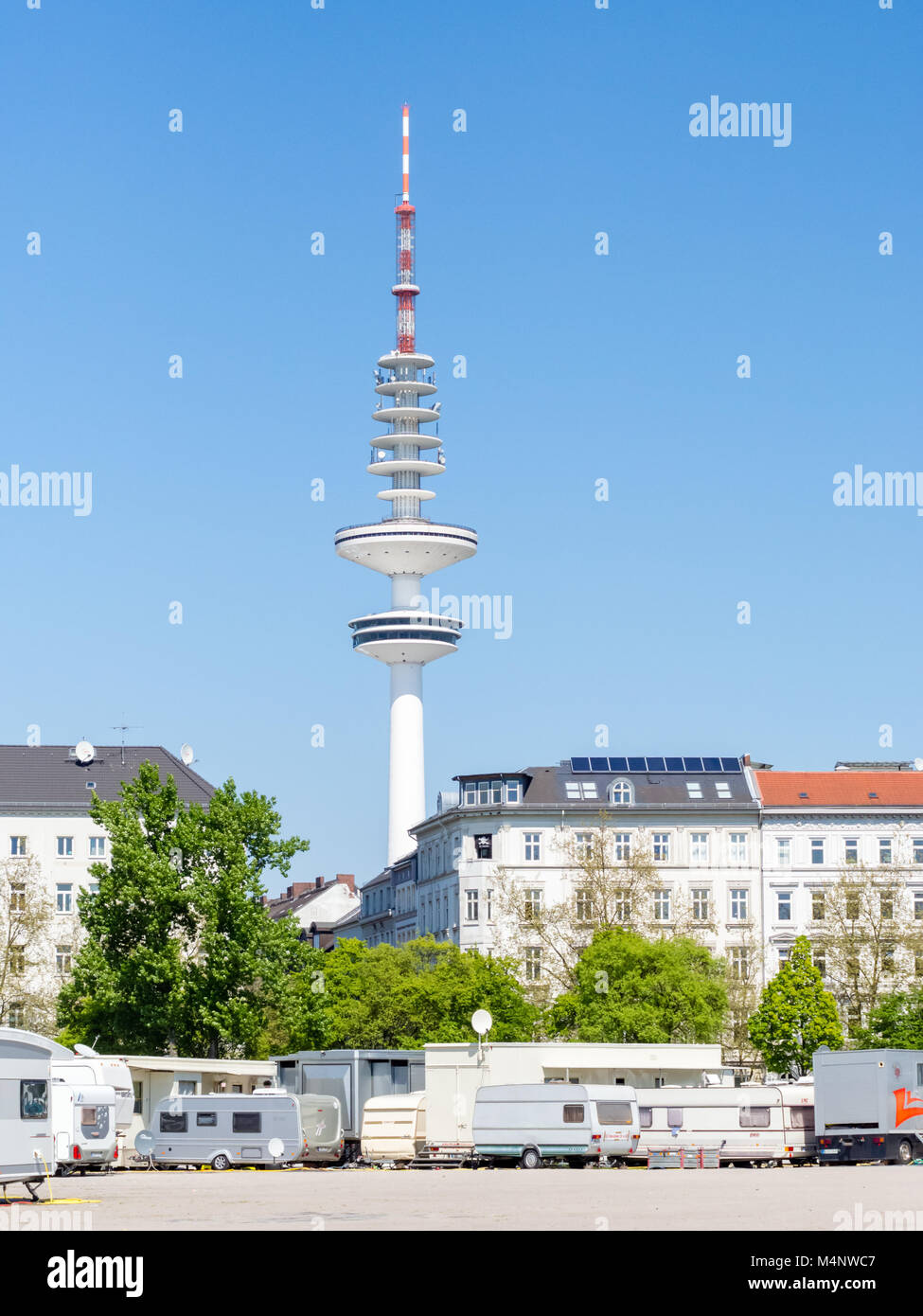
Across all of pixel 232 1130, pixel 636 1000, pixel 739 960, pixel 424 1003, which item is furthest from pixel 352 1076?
pixel 739 960

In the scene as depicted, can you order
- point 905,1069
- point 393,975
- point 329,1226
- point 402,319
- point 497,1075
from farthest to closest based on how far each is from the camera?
point 402,319
point 393,975
point 497,1075
point 905,1069
point 329,1226

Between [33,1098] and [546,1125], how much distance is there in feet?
64.2

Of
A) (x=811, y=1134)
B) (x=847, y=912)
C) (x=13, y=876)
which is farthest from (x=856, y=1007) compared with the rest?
(x=13, y=876)

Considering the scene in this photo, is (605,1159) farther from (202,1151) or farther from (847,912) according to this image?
(847,912)

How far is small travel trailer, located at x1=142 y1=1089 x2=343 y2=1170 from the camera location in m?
56.3

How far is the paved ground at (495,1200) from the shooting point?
98.2 ft

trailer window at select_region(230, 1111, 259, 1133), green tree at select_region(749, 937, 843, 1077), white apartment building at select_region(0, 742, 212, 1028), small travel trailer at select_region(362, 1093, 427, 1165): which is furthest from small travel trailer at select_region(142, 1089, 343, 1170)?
white apartment building at select_region(0, 742, 212, 1028)

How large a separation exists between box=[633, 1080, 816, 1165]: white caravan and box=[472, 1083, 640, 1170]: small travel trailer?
5.15 ft

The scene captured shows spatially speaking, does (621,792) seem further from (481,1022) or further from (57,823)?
(481,1022)

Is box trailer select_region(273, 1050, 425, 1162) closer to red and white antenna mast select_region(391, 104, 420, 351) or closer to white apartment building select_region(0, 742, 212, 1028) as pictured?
white apartment building select_region(0, 742, 212, 1028)

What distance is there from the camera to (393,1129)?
59.1 meters

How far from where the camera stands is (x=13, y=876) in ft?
361

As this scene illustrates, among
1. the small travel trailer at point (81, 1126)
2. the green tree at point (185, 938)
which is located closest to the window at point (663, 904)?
the green tree at point (185, 938)
